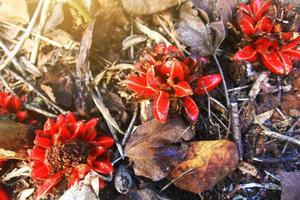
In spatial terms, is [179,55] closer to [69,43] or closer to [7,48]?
[69,43]

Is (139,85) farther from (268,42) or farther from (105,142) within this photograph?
(268,42)

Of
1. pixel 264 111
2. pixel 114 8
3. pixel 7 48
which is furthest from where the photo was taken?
pixel 7 48

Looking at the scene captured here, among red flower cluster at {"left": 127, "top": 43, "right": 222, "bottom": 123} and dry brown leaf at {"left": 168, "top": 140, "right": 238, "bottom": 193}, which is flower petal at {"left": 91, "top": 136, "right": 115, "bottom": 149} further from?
dry brown leaf at {"left": 168, "top": 140, "right": 238, "bottom": 193}

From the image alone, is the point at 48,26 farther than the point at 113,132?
Yes

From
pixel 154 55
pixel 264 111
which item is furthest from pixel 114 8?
pixel 264 111

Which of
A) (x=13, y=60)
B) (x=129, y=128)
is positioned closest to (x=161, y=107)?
(x=129, y=128)

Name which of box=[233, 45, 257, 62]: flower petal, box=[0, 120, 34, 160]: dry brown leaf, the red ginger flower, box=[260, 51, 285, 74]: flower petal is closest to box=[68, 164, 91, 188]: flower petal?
the red ginger flower
